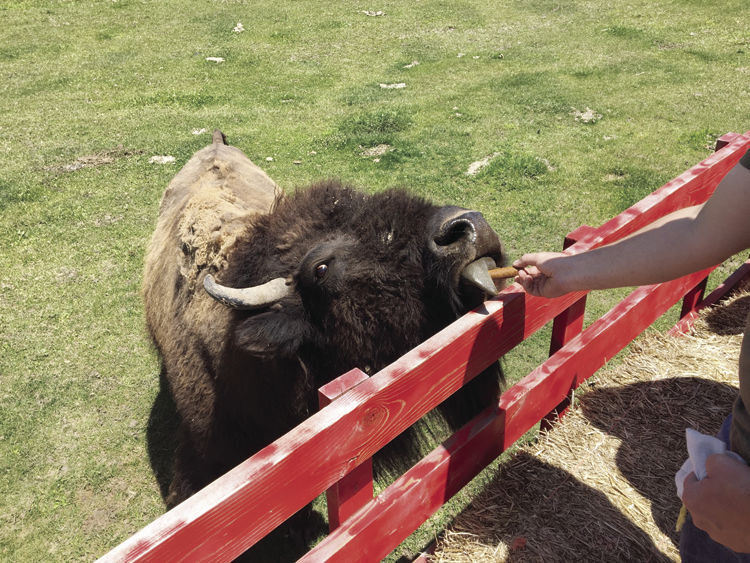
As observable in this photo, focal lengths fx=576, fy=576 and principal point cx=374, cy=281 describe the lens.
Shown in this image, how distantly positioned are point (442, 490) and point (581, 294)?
121 centimetres

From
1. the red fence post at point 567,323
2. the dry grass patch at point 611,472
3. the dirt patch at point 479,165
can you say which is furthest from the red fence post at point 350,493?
the dirt patch at point 479,165

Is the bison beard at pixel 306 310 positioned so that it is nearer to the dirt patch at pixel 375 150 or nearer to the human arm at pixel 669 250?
the human arm at pixel 669 250

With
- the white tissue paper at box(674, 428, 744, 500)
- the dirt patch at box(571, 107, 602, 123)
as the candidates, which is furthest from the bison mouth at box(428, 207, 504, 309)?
the dirt patch at box(571, 107, 602, 123)

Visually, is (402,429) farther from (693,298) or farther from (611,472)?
(693,298)

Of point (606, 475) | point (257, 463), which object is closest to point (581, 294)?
point (606, 475)

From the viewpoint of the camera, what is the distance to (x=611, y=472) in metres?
2.90

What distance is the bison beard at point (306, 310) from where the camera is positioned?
2801 mm

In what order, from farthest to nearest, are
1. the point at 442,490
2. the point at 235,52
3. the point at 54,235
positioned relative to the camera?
1. the point at 235,52
2. the point at 54,235
3. the point at 442,490

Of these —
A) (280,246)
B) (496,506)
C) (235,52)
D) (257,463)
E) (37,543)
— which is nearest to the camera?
(257,463)

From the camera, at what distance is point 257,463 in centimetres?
168

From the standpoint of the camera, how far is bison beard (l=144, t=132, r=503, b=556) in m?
2.80

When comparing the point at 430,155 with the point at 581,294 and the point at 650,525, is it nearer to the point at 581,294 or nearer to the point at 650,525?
the point at 581,294

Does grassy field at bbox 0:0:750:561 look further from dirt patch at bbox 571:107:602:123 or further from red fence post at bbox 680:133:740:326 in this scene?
red fence post at bbox 680:133:740:326

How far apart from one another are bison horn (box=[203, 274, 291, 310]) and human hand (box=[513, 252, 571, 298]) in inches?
47.9
